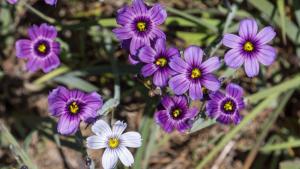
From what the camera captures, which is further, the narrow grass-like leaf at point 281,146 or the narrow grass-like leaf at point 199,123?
the narrow grass-like leaf at point 281,146

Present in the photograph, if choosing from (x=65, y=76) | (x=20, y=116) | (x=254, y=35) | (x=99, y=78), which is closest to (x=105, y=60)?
(x=99, y=78)

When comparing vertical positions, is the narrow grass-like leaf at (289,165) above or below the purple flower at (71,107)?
below

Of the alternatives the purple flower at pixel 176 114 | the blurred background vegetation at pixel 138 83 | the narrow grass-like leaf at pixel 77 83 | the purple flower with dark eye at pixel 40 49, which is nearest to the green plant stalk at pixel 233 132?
the blurred background vegetation at pixel 138 83

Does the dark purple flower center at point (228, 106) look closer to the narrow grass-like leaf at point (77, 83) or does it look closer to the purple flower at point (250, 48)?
the purple flower at point (250, 48)

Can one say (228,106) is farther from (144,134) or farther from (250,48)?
(144,134)

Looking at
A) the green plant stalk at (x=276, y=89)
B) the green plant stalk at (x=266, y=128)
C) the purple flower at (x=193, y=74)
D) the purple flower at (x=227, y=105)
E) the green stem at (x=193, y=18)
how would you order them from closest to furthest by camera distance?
1. the purple flower at (x=193, y=74)
2. the purple flower at (x=227, y=105)
3. the green stem at (x=193, y=18)
4. the green plant stalk at (x=276, y=89)
5. the green plant stalk at (x=266, y=128)

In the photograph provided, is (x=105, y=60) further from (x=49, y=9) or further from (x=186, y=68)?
(x=186, y=68)

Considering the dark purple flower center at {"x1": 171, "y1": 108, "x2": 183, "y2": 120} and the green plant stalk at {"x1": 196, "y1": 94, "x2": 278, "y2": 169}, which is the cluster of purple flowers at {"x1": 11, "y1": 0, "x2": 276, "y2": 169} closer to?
the dark purple flower center at {"x1": 171, "y1": 108, "x2": 183, "y2": 120}
